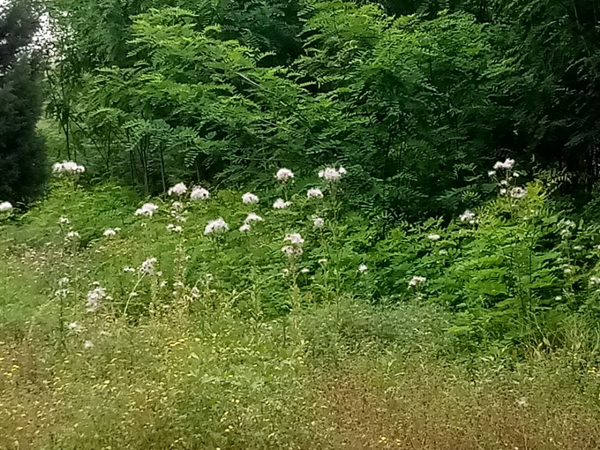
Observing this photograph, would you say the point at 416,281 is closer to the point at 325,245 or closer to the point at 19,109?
the point at 325,245

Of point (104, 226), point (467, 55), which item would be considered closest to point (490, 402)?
point (467, 55)

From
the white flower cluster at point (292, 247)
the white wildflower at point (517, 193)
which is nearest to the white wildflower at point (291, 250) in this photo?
the white flower cluster at point (292, 247)

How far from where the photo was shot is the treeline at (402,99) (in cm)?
669

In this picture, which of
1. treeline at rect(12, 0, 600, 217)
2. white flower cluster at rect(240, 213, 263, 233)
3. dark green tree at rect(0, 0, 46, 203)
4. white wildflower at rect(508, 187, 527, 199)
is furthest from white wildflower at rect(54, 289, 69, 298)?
dark green tree at rect(0, 0, 46, 203)

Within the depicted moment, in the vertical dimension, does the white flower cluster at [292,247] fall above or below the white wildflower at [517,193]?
above

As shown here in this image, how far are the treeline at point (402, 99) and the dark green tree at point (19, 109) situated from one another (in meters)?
2.87

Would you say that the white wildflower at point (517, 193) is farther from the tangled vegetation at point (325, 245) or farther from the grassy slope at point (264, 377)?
the grassy slope at point (264, 377)

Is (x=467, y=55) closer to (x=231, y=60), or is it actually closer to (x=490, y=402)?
(x=231, y=60)

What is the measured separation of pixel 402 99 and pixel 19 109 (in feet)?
23.0

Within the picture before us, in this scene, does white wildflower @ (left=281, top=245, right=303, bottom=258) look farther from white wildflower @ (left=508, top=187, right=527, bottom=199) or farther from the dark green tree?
the dark green tree

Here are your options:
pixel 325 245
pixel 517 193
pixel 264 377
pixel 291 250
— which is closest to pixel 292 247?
pixel 291 250

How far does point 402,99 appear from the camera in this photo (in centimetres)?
718

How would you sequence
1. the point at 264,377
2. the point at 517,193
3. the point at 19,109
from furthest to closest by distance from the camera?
1. the point at 19,109
2. the point at 517,193
3. the point at 264,377

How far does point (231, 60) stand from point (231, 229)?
2.09 meters
